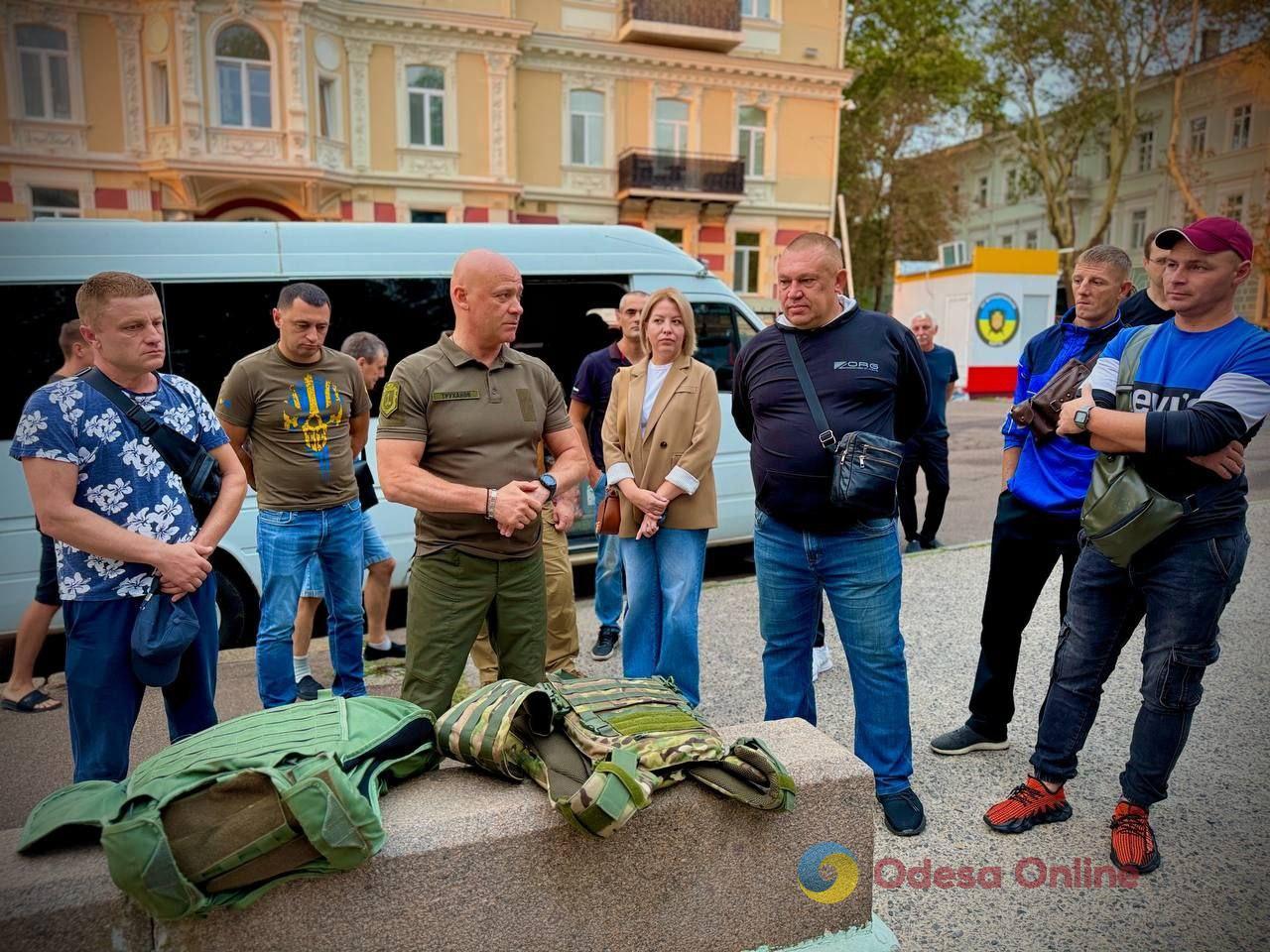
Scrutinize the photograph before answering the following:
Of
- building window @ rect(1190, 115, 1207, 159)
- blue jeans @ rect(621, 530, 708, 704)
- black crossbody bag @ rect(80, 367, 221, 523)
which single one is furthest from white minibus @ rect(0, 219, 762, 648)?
building window @ rect(1190, 115, 1207, 159)

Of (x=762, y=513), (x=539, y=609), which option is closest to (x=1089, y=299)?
(x=762, y=513)

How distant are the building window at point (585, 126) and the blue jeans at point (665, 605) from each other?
22359 mm

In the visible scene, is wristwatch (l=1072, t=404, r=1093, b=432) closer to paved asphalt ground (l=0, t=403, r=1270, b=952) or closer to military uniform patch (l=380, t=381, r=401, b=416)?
paved asphalt ground (l=0, t=403, r=1270, b=952)

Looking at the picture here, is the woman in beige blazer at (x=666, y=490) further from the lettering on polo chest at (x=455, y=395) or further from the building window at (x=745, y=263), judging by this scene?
the building window at (x=745, y=263)

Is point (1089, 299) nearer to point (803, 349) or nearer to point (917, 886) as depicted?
point (803, 349)

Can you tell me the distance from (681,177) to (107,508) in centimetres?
A: 2413

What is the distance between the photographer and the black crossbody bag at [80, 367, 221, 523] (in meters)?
2.70

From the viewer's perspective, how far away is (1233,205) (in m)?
18.9

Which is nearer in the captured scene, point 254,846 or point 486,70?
point 254,846

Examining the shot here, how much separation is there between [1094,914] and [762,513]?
1677 mm

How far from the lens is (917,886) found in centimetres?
272

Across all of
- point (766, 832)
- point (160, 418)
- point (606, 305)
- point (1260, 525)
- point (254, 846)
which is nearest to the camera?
point (254, 846)

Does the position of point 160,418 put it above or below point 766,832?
above

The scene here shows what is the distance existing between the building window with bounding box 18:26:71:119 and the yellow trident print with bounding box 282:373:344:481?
1762 centimetres
